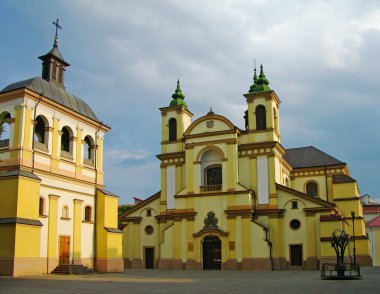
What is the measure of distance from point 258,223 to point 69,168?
16875 mm

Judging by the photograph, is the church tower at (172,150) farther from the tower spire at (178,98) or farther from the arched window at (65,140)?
Answer: the arched window at (65,140)

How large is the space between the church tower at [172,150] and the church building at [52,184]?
1079 centimetres

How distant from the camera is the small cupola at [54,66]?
34.8 m

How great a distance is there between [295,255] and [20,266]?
23718 millimetres

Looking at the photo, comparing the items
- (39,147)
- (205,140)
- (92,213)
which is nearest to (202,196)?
(205,140)

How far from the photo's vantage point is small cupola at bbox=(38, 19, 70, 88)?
114 feet

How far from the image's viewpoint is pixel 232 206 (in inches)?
1626

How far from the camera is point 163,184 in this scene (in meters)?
46.6

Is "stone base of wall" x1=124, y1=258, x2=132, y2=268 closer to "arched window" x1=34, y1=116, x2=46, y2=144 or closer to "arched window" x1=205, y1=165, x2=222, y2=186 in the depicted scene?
"arched window" x1=205, y1=165, x2=222, y2=186

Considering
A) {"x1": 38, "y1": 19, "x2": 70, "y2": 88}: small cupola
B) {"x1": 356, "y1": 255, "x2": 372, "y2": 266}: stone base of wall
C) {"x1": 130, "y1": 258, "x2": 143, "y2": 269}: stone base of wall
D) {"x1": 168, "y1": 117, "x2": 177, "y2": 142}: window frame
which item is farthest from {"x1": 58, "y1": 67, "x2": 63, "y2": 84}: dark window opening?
{"x1": 356, "y1": 255, "x2": 372, "y2": 266}: stone base of wall

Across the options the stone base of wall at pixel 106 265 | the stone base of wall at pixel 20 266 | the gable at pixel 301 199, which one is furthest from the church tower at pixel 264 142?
the stone base of wall at pixel 20 266

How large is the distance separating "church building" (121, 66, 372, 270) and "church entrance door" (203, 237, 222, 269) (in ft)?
0.28

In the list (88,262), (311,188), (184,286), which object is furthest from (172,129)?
(184,286)

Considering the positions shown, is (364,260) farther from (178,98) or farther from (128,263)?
(178,98)
